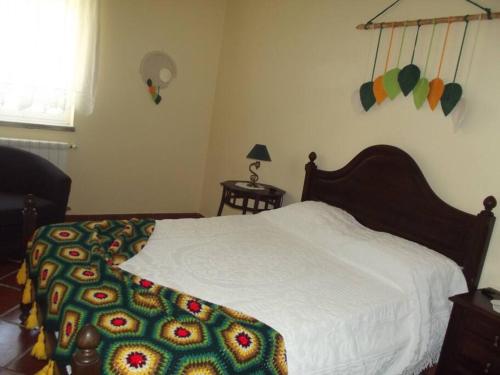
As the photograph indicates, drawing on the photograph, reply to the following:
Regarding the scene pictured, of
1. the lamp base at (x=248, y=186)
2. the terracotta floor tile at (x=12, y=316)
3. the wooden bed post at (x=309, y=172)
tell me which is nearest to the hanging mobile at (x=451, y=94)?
the wooden bed post at (x=309, y=172)

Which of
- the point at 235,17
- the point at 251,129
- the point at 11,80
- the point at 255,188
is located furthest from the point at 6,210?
the point at 235,17

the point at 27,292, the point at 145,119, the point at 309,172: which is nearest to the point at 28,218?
the point at 27,292

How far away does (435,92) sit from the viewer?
239 centimetres

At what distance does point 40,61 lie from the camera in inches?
135

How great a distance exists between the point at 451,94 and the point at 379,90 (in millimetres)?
503

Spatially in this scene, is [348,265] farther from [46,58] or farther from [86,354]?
[46,58]

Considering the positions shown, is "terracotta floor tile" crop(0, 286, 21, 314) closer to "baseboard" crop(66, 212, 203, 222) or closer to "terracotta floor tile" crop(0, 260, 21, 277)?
"terracotta floor tile" crop(0, 260, 21, 277)

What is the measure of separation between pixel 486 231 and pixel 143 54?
322cm

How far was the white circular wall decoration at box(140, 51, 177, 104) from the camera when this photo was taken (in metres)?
3.97

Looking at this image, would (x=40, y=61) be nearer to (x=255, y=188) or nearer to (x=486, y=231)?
(x=255, y=188)

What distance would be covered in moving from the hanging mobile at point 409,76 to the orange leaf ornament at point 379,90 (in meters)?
0.14

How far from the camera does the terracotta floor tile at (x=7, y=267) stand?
2.82 m

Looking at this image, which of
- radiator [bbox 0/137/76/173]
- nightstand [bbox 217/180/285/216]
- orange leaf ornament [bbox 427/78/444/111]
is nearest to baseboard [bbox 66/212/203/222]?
radiator [bbox 0/137/76/173]

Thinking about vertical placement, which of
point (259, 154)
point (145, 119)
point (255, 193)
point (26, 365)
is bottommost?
point (26, 365)
